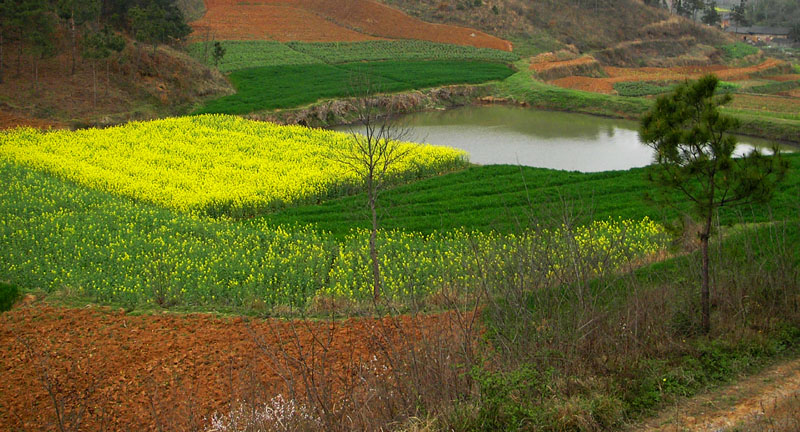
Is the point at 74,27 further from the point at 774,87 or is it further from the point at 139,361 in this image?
the point at 774,87

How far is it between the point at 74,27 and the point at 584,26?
4735cm

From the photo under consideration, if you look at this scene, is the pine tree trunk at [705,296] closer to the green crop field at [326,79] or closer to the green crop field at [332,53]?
the green crop field at [326,79]

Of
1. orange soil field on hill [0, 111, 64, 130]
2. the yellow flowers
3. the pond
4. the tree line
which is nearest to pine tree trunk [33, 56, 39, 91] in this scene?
the tree line

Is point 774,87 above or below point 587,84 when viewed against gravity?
above

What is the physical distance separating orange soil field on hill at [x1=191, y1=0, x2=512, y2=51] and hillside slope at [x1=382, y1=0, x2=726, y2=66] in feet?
9.76

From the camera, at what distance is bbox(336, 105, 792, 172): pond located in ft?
93.3

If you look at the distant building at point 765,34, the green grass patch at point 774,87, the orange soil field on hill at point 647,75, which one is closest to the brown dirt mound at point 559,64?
the orange soil field on hill at point 647,75

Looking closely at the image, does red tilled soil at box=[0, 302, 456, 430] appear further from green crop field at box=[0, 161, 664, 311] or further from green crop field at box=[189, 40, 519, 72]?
green crop field at box=[189, 40, 519, 72]

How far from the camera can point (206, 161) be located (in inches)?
1000

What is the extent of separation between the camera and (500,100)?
1770 inches

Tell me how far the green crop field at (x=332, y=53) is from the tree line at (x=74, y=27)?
5.30 m

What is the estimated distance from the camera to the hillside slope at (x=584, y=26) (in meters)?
63.2

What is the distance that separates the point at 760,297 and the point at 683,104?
11.2ft

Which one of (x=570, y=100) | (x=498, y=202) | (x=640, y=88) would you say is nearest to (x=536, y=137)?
(x=570, y=100)
